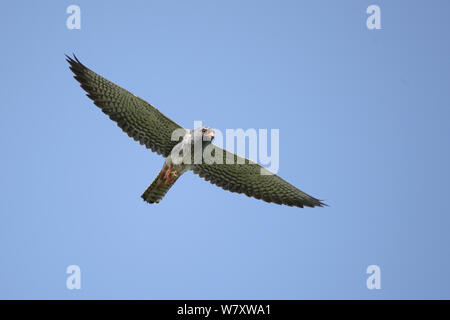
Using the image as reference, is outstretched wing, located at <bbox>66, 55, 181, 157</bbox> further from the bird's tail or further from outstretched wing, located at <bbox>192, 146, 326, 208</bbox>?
outstretched wing, located at <bbox>192, 146, 326, 208</bbox>

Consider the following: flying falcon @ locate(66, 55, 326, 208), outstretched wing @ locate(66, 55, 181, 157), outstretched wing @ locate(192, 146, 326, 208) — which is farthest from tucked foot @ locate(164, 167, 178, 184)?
outstretched wing @ locate(192, 146, 326, 208)

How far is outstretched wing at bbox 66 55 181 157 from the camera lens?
10.0 metres

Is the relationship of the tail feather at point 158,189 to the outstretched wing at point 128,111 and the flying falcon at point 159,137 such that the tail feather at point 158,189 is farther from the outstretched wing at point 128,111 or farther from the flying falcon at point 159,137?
the outstretched wing at point 128,111

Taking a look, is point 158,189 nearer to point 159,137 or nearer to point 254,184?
point 159,137

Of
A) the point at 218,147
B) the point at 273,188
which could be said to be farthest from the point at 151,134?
the point at 273,188

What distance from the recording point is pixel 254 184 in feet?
36.2

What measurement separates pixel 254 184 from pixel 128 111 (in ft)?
9.68

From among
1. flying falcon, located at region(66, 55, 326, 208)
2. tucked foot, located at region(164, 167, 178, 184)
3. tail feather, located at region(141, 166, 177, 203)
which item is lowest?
tail feather, located at region(141, 166, 177, 203)

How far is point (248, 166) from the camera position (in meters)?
10.6

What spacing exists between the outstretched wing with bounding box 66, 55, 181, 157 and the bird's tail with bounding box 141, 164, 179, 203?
1.46 feet

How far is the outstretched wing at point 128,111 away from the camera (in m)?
10.0
